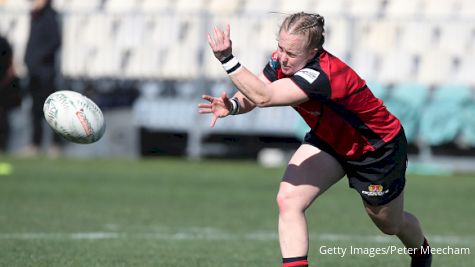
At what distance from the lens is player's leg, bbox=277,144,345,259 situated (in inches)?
255

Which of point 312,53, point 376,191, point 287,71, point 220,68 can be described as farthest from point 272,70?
point 220,68

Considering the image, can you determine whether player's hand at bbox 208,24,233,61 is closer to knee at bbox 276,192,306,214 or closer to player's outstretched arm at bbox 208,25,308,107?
player's outstretched arm at bbox 208,25,308,107

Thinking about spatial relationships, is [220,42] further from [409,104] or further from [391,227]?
[409,104]

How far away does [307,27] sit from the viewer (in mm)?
6348

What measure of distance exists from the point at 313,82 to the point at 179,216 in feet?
16.2

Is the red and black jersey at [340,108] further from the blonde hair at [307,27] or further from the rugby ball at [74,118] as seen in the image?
the rugby ball at [74,118]

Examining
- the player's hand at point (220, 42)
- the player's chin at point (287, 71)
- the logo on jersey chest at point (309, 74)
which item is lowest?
the player's chin at point (287, 71)

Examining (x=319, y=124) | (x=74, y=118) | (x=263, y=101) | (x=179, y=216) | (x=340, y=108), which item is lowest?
(x=179, y=216)

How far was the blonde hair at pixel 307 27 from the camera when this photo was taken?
6.34m

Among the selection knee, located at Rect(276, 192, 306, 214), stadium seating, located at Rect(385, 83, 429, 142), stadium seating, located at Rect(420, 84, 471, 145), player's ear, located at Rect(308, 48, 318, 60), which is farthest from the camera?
stadium seating, located at Rect(385, 83, 429, 142)

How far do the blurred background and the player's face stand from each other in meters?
10.1

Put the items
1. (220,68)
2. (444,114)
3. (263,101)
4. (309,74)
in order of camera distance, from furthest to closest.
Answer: (220,68) → (444,114) → (309,74) → (263,101)

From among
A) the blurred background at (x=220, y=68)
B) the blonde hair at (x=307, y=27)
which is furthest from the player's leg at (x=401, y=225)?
the blurred background at (x=220, y=68)

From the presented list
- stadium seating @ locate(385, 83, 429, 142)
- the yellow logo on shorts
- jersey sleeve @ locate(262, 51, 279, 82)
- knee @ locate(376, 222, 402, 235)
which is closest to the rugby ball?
jersey sleeve @ locate(262, 51, 279, 82)
